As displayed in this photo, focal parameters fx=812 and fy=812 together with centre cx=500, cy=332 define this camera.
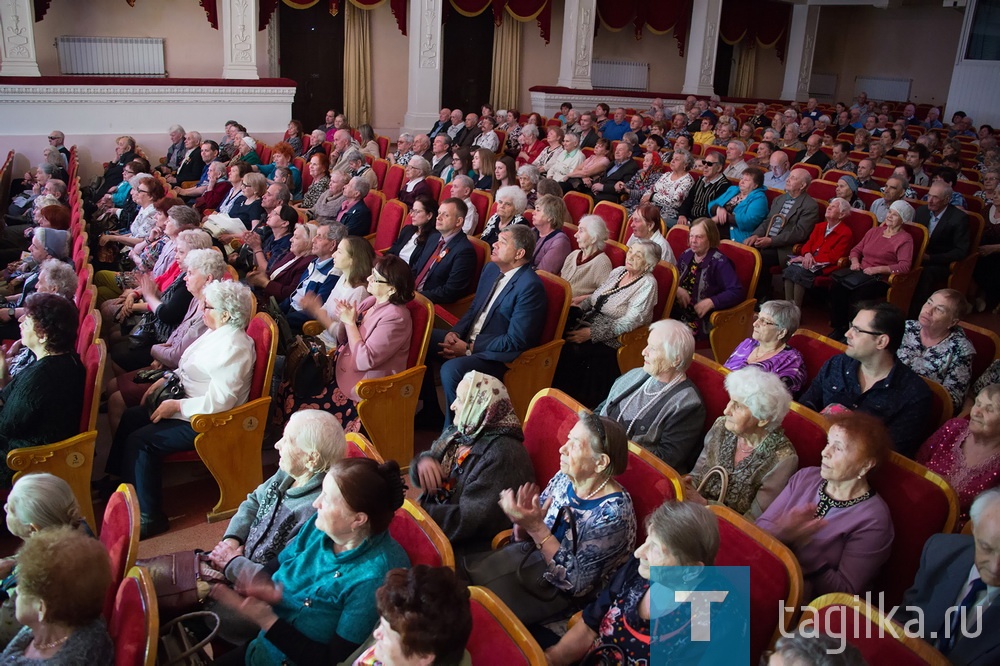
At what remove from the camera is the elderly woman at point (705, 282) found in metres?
4.03

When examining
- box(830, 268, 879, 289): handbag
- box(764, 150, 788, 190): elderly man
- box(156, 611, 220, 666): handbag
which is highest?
box(764, 150, 788, 190): elderly man

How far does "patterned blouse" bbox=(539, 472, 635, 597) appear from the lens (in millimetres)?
2057

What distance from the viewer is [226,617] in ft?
6.86

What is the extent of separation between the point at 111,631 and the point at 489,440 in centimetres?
113

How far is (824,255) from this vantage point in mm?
5043

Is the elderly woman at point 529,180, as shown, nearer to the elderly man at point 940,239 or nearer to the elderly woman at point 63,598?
the elderly man at point 940,239

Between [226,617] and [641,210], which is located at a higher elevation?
[641,210]

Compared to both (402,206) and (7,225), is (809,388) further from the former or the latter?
(7,225)

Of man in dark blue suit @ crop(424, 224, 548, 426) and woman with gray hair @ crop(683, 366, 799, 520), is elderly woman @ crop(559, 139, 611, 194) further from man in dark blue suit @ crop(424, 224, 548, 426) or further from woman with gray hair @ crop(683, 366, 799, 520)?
woman with gray hair @ crop(683, 366, 799, 520)

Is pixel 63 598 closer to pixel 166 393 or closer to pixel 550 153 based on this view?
pixel 166 393

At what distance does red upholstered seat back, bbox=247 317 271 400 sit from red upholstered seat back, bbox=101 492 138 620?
0.97 meters

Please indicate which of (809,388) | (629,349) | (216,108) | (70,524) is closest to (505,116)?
(216,108)

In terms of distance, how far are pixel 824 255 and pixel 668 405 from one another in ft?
9.37

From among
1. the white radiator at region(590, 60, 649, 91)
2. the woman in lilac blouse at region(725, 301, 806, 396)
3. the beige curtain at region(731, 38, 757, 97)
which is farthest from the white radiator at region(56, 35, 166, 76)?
the beige curtain at region(731, 38, 757, 97)
